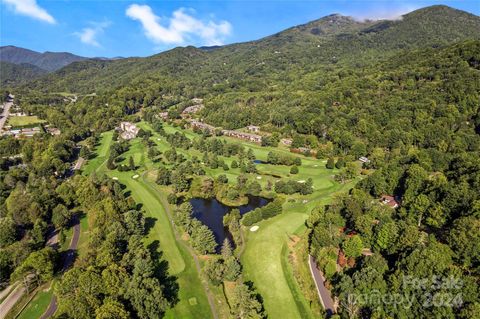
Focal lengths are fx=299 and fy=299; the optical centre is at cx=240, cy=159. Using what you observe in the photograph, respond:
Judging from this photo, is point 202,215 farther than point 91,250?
Yes

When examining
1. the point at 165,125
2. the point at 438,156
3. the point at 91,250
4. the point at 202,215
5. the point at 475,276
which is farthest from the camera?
the point at 165,125

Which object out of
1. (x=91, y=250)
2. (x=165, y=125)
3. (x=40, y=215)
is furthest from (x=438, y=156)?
(x=165, y=125)

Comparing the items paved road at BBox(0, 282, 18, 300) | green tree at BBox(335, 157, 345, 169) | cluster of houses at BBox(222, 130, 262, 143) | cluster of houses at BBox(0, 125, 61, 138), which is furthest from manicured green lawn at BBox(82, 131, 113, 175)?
green tree at BBox(335, 157, 345, 169)

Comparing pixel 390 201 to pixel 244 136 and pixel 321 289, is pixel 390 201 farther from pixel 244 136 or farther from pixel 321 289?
pixel 244 136

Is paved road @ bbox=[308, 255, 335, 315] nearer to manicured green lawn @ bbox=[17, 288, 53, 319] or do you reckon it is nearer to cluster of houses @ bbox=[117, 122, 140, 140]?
manicured green lawn @ bbox=[17, 288, 53, 319]

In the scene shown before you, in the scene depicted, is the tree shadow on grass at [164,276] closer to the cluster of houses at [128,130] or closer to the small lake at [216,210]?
the small lake at [216,210]

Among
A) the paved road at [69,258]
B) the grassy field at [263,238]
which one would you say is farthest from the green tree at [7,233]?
the grassy field at [263,238]

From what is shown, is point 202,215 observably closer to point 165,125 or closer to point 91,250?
point 91,250
